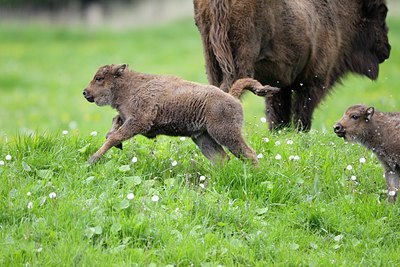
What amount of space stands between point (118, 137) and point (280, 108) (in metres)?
3.48

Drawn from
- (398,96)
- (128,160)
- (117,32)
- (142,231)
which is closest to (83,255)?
(142,231)

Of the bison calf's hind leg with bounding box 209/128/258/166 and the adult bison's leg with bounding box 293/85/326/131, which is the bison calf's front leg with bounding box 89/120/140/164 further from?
the adult bison's leg with bounding box 293/85/326/131

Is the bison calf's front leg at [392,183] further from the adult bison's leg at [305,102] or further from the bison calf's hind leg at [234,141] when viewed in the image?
the adult bison's leg at [305,102]

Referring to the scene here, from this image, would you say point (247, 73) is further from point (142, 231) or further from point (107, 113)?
point (107, 113)

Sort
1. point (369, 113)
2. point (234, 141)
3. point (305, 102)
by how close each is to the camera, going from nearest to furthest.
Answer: point (234, 141), point (369, 113), point (305, 102)

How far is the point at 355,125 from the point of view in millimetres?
6969

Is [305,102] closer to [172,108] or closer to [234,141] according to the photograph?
[234,141]

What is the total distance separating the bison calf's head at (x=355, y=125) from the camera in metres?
6.93

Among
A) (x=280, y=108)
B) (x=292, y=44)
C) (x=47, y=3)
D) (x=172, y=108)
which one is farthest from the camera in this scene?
(x=47, y=3)

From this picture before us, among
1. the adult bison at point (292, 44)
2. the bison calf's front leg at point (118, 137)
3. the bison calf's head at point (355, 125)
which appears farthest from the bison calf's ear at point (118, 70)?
the bison calf's head at point (355, 125)

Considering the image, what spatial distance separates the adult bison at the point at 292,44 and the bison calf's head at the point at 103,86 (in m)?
1.25

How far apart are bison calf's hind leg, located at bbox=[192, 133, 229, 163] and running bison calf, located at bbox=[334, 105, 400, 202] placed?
3.45 feet

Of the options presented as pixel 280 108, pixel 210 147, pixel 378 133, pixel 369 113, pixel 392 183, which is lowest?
pixel 280 108

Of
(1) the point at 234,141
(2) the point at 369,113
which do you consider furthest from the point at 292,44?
(1) the point at 234,141
